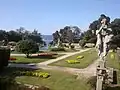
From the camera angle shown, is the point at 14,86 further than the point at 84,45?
No

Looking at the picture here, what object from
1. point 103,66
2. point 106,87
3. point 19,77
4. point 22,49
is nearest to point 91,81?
point 106,87

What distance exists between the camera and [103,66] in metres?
12.2

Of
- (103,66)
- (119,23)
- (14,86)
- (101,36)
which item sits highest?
(119,23)

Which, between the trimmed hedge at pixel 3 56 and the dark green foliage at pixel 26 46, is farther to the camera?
the dark green foliage at pixel 26 46

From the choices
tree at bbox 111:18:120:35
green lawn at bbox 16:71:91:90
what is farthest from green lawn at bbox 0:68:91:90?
tree at bbox 111:18:120:35

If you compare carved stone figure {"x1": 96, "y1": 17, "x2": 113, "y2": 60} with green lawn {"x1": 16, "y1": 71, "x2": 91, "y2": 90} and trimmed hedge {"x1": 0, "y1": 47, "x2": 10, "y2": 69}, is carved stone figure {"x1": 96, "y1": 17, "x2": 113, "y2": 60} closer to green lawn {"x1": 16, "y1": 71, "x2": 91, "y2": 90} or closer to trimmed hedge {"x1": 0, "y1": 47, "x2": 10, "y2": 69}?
green lawn {"x1": 16, "y1": 71, "x2": 91, "y2": 90}

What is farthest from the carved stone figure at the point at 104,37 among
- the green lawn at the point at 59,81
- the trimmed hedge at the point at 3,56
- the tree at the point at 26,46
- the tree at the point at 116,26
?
the tree at the point at 116,26

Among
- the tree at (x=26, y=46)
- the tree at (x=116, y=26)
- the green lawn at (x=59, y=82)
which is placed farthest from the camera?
the tree at (x=116, y=26)

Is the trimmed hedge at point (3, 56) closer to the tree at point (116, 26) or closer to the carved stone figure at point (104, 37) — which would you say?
the carved stone figure at point (104, 37)

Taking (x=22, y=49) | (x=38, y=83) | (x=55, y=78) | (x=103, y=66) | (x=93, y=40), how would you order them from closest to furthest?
(x=103, y=66) → (x=38, y=83) → (x=55, y=78) → (x=22, y=49) → (x=93, y=40)

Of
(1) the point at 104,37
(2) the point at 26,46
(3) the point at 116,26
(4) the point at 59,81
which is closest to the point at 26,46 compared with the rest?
(2) the point at 26,46

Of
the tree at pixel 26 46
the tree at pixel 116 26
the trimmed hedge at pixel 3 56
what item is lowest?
the trimmed hedge at pixel 3 56

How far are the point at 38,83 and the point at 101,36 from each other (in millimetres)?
7958

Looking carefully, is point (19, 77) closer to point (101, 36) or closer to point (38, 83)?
point (38, 83)
